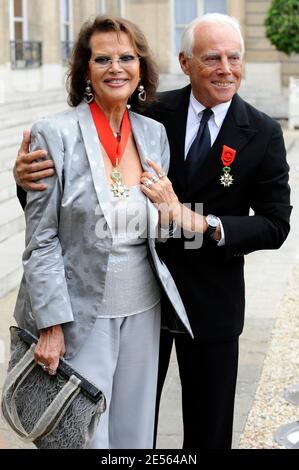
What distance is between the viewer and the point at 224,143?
307cm

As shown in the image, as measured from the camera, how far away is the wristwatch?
2971mm

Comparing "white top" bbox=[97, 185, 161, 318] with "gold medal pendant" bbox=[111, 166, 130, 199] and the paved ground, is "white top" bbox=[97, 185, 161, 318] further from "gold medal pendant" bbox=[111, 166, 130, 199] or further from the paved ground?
the paved ground

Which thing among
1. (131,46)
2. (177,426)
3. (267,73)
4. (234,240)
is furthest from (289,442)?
(267,73)

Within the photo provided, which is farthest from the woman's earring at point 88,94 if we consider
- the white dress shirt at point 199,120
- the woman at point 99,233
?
the white dress shirt at point 199,120

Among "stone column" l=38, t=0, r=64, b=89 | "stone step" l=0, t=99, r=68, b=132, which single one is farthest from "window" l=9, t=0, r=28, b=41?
"stone step" l=0, t=99, r=68, b=132

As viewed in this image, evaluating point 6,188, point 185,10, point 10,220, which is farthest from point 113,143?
point 185,10

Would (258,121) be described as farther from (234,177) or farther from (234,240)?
(234,240)

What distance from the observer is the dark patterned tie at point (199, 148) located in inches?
120

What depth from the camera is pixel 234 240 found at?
299 cm

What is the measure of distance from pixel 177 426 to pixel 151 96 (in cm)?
205

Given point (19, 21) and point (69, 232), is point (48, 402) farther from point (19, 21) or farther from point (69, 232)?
point (19, 21)

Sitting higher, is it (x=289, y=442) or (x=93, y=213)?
(x=93, y=213)

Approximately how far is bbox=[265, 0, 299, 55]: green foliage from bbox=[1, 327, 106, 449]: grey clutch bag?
60.2ft

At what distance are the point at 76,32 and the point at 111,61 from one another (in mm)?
18670
